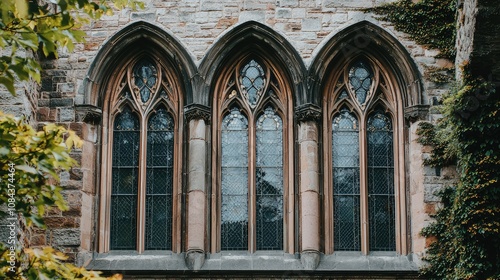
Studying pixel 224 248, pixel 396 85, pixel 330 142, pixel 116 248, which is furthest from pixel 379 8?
pixel 116 248

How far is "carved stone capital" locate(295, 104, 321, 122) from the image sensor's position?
13148 mm

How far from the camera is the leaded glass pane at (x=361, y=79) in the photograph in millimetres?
13531

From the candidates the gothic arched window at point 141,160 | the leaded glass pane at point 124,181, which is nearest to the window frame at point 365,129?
the gothic arched window at point 141,160

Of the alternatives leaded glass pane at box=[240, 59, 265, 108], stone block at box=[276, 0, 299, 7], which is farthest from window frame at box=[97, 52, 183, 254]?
stone block at box=[276, 0, 299, 7]

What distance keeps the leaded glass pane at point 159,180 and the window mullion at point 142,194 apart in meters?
0.06

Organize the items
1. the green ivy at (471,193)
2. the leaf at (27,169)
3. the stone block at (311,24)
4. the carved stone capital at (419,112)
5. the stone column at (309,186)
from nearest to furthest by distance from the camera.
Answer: the leaf at (27,169)
the green ivy at (471,193)
the stone column at (309,186)
the carved stone capital at (419,112)
the stone block at (311,24)

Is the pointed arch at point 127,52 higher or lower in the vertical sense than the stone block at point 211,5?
lower

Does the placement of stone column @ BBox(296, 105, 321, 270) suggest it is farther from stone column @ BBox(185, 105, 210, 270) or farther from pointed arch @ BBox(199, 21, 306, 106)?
stone column @ BBox(185, 105, 210, 270)

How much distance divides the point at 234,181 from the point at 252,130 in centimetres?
74

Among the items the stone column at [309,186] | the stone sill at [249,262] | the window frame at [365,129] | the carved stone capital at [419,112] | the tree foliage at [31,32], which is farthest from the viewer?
the carved stone capital at [419,112]

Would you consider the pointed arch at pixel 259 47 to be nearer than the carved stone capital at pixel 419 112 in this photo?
No

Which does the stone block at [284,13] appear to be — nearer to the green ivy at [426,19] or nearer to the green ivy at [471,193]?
the green ivy at [426,19]

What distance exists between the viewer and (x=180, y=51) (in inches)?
527

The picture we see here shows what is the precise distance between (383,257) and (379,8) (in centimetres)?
341
